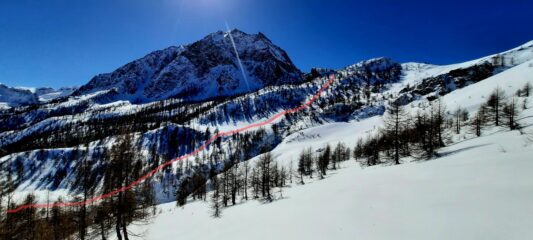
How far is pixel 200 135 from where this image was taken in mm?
195000

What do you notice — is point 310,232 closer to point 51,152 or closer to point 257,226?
point 257,226

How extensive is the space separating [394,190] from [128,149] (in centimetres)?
2067

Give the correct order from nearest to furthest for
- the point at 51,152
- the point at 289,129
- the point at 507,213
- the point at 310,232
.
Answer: the point at 507,213, the point at 310,232, the point at 51,152, the point at 289,129

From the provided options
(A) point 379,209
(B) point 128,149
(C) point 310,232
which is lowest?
(C) point 310,232

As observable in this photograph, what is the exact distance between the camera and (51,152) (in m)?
148

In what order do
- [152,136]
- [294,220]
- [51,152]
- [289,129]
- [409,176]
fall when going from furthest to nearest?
[289,129]
[152,136]
[51,152]
[409,176]
[294,220]

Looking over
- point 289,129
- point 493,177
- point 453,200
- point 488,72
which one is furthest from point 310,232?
point 488,72

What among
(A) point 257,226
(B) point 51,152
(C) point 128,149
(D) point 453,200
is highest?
(C) point 128,149

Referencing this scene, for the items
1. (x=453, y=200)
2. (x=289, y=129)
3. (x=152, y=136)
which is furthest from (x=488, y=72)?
(x=152, y=136)

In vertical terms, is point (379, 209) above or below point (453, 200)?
below

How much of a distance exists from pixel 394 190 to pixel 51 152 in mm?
195422

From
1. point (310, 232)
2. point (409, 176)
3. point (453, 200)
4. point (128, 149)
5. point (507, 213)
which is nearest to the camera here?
point (507, 213)

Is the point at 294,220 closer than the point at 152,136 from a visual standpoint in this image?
Yes

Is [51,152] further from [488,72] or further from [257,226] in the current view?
[488,72]
